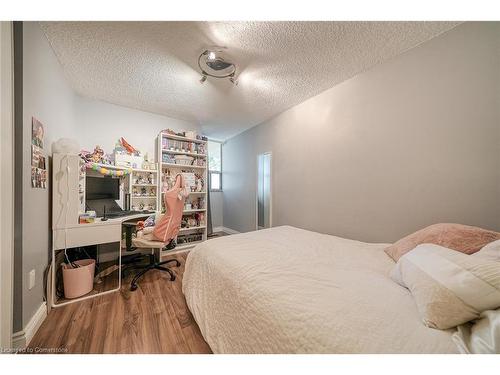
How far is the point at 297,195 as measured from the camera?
2.77 m

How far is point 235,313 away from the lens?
98cm

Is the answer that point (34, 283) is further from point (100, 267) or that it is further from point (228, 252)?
point (228, 252)

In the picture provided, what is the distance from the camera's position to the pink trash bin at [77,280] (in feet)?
5.56

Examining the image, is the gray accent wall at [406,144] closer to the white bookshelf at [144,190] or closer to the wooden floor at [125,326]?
the wooden floor at [125,326]

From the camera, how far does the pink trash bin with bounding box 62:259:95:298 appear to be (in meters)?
1.69

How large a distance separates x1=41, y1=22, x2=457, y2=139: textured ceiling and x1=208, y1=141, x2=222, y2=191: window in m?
2.03

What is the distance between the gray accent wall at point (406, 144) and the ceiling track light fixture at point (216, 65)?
125 cm

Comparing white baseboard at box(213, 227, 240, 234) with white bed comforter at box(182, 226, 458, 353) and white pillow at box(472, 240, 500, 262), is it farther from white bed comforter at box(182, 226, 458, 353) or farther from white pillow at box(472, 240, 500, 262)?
white pillow at box(472, 240, 500, 262)

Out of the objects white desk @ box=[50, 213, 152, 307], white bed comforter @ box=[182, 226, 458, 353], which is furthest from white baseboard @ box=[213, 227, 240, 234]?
white bed comforter @ box=[182, 226, 458, 353]

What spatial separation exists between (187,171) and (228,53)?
7.58 feet

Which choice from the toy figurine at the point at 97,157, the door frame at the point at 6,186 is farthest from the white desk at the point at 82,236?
the toy figurine at the point at 97,157

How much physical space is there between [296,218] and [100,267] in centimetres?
296

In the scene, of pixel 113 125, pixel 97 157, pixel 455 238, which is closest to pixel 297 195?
pixel 455 238
